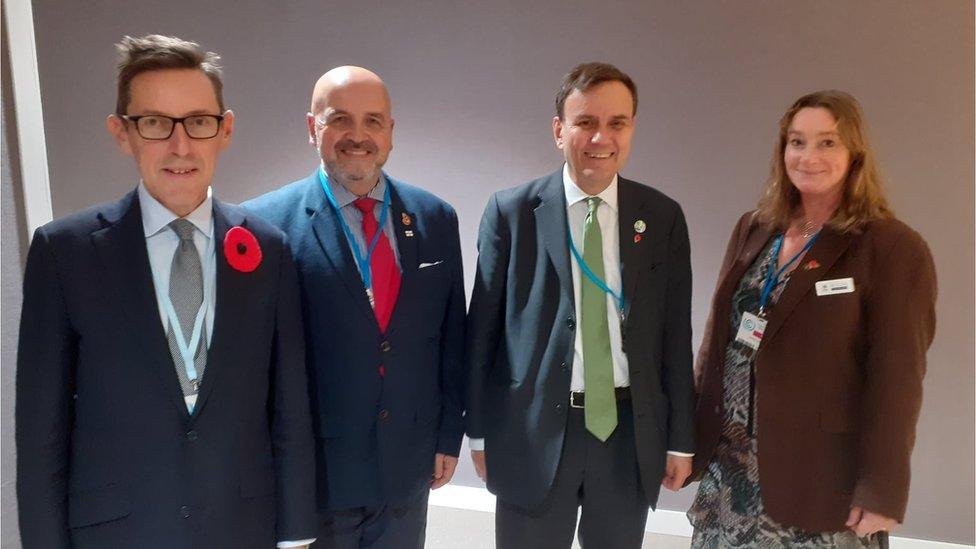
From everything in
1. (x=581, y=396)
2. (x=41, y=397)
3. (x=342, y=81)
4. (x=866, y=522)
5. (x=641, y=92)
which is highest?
(x=641, y=92)

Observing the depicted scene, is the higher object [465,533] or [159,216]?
[159,216]

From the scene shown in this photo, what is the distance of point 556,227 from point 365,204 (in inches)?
23.5

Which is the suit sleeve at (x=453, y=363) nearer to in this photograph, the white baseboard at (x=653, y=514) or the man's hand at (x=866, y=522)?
the man's hand at (x=866, y=522)

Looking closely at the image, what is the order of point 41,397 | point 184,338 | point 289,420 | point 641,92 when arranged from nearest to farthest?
1. point 41,397
2. point 184,338
3. point 289,420
4. point 641,92

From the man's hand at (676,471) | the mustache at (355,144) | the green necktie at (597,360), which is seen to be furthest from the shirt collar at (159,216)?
the man's hand at (676,471)

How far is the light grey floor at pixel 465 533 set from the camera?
3.50 m

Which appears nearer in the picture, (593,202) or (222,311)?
(222,311)

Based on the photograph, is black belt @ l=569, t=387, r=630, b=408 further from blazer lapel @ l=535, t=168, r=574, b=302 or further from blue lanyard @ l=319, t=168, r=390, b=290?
blue lanyard @ l=319, t=168, r=390, b=290

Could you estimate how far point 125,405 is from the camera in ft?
4.90

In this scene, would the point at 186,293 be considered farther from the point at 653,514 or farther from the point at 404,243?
the point at 653,514

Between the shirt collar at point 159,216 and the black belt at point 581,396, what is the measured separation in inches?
45.2

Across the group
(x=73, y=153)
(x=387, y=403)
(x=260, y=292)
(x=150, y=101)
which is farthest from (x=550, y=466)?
(x=73, y=153)

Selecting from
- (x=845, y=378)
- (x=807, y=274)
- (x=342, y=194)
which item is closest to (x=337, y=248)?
(x=342, y=194)

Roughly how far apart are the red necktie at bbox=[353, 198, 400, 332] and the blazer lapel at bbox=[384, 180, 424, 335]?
0.02 meters
